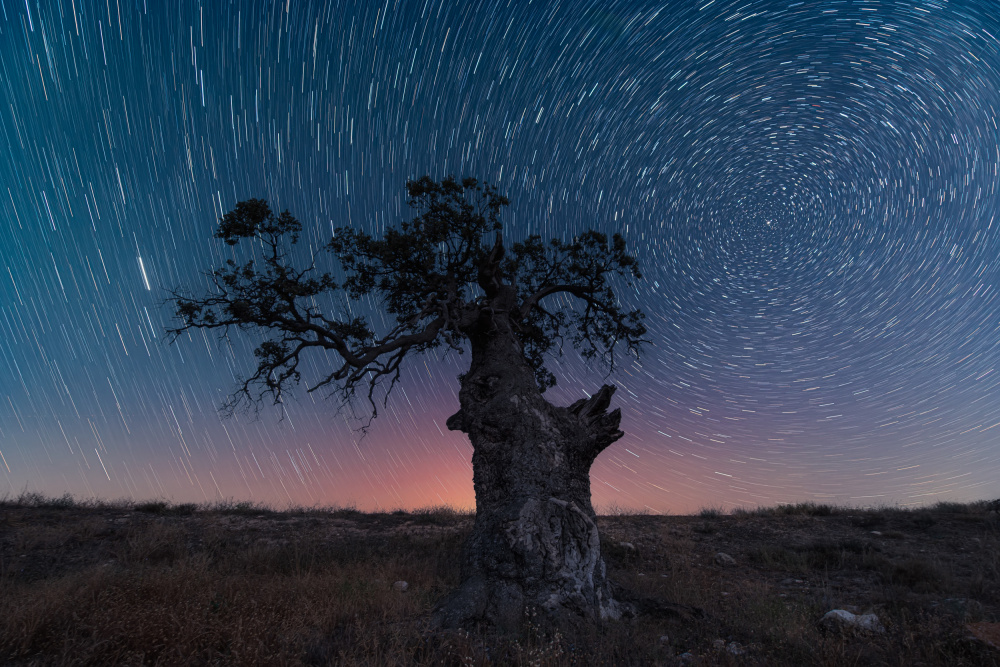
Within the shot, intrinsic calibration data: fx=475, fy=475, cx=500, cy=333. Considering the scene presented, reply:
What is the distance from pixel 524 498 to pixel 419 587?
2.17m

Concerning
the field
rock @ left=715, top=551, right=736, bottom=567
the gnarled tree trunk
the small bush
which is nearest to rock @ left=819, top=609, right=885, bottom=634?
the field

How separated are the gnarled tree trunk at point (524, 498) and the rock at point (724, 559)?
4589 mm

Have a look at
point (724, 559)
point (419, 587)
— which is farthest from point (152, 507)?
point (724, 559)

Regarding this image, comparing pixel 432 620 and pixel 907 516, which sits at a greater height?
pixel 907 516

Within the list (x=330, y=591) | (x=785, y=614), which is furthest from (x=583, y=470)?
(x=330, y=591)

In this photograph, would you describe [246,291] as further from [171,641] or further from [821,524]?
[821,524]

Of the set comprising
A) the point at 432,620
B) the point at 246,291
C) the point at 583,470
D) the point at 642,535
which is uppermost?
the point at 246,291

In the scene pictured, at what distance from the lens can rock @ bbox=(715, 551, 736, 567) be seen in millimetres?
10594

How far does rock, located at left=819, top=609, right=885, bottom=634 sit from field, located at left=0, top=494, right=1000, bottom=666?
0.41 feet

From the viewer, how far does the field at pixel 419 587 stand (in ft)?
15.0

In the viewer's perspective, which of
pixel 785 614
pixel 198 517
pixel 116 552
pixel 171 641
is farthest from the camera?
pixel 198 517

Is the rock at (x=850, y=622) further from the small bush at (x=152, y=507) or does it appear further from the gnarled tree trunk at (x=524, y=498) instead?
the small bush at (x=152, y=507)

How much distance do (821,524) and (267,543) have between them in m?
15.4

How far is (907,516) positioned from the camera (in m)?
14.8
